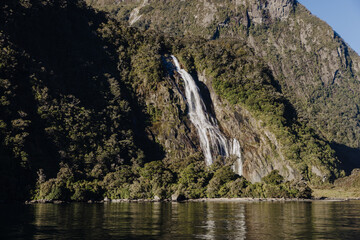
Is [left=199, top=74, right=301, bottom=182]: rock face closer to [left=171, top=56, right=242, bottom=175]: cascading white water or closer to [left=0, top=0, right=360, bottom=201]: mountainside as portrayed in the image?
[left=0, top=0, right=360, bottom=201]: mountainside

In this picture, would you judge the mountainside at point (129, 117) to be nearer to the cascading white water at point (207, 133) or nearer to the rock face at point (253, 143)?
the rock face at point (253, 143)

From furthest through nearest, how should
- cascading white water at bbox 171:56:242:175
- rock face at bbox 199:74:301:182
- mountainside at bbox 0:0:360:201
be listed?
cascading white water at bbox 171:56:242:175 < rock face at bbox 199:74:301:182 < mountainside at bbox 0:0:360:201

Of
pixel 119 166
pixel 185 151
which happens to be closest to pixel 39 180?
pixel 119 166

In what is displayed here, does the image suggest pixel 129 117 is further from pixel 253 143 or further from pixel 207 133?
pixel 253 143

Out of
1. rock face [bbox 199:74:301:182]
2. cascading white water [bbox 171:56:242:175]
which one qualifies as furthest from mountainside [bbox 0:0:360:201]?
cascading white water [bbox 171:56:242:175]

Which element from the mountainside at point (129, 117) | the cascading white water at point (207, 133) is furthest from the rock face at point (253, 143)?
the cascading white water at point (207, 133)

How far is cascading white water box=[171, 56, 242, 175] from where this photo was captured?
104 m

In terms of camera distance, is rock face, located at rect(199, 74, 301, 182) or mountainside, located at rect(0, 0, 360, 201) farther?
rock face, located at rect(199, 74, 301, 182)

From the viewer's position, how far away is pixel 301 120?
121m

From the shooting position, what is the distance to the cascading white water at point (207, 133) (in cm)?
10394

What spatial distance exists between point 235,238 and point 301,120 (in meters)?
103

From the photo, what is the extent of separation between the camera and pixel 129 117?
109 m

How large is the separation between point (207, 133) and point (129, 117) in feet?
72.6

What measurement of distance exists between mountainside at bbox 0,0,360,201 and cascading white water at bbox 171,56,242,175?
0.74 meters
